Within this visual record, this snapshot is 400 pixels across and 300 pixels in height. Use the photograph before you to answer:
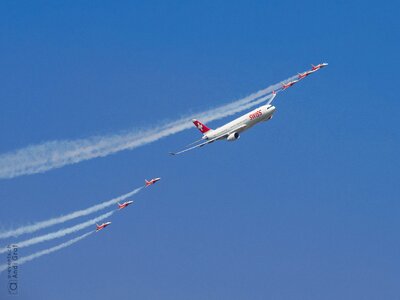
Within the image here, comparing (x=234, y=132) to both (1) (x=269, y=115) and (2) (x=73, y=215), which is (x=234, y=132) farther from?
(2) (x=73, y=215)

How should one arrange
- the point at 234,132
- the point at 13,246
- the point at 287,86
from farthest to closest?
the point at 287,86 < the point at 234,132 < the point at 13,246

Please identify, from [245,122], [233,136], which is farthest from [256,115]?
[233,136]

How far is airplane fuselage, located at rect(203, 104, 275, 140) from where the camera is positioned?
176 metres

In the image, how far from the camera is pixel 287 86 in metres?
194

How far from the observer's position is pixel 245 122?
579 feet

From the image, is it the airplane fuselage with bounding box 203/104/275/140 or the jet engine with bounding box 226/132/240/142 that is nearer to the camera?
the jet engine with bounding box 226/132/240/142

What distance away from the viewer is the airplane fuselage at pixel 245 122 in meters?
176

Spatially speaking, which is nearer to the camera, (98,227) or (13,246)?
(13,246)

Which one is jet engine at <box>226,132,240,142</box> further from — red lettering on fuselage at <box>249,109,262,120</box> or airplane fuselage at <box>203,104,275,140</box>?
red lettering on fuselage at <box>249,109,262,120</box>

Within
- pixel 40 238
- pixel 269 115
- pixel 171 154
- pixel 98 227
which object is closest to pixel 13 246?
pixel 40 238

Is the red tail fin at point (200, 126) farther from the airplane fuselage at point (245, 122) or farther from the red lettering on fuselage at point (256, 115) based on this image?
the red lettering on fuselage at point (256, 115)

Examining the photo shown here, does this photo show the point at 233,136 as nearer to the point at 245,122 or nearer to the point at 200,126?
the point at 245,122

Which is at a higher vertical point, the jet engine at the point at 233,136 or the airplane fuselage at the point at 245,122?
the airplane fuselage at the point at 245,122

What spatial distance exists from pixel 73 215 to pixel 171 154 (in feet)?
Answer: 79.7
